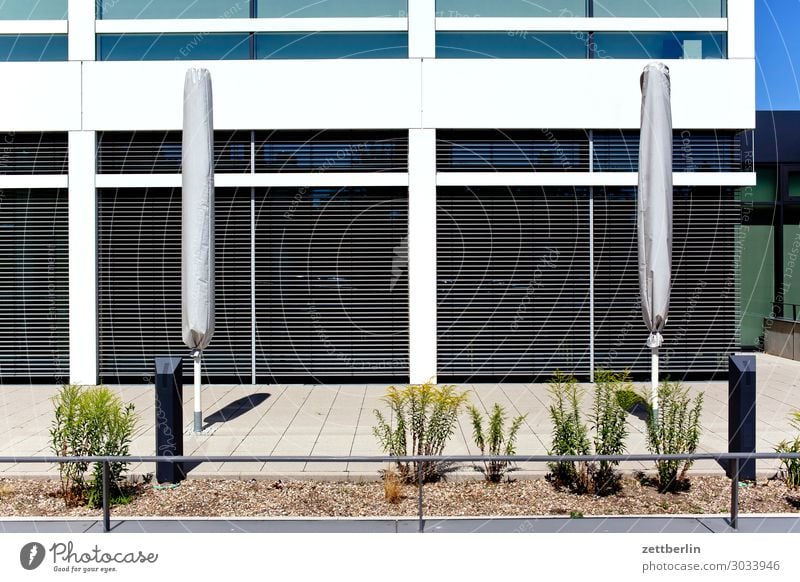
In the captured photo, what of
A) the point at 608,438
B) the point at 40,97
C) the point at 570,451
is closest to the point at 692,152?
the point at 608,438

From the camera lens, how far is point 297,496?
6.18 m

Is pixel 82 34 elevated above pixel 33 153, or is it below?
above

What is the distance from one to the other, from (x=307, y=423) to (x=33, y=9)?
9186 mm

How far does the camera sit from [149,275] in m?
12.3

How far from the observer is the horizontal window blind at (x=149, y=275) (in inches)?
483

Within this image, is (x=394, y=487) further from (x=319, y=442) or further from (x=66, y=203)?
(x=66, y=203)

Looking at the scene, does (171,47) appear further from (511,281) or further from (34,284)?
(511,281)

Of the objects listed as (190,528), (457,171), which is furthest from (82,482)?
(457,171)

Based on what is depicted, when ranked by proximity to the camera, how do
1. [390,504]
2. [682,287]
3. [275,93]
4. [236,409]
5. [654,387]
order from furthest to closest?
[682,287] < [275,93] < [236,409] < [654,387] < [390,504]

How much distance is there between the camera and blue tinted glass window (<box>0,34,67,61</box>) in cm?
1214

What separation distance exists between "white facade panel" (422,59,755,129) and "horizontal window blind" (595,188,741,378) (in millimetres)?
1407

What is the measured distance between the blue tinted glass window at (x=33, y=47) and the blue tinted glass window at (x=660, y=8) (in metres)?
9.55

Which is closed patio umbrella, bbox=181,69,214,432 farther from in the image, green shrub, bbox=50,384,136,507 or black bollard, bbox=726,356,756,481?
black bollard, bbox=726,356,756,481

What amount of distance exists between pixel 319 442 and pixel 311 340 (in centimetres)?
426
